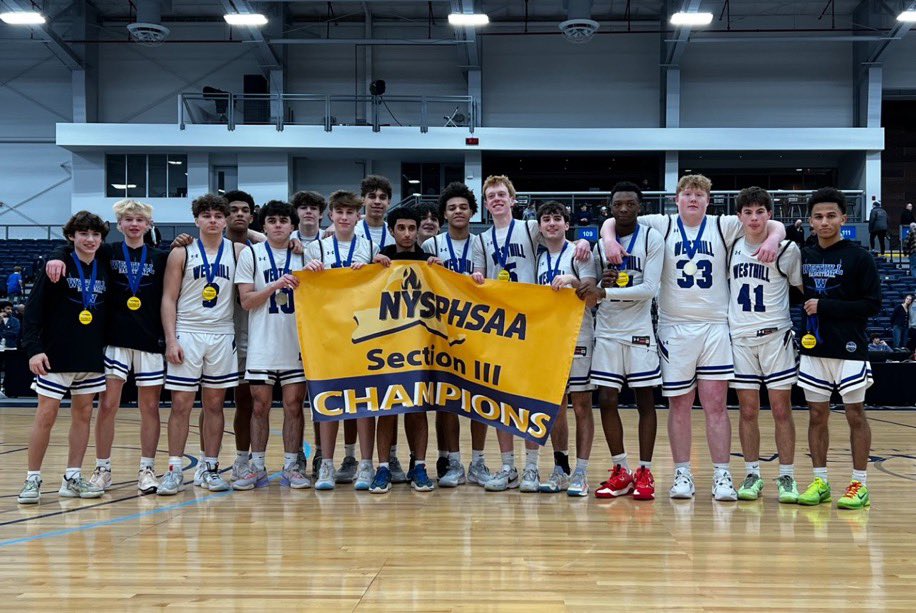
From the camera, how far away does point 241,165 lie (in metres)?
25.2

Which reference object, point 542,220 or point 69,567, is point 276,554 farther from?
point 542,220

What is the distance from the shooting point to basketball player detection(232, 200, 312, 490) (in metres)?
5.91

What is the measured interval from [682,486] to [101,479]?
387 centimetres

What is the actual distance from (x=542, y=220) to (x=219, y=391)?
8.22 ft

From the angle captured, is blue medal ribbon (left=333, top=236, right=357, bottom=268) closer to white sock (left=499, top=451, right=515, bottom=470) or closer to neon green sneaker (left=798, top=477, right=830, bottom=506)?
white sock (left=499, top=451, right=515, bottom=470)

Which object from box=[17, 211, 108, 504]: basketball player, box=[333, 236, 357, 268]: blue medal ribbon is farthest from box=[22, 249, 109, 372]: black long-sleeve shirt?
box=[333, 236, 357, 268]: blue medal ribbon

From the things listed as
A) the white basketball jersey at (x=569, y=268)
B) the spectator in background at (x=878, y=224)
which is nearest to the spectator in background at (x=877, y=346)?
the spectator in background at (x=878, y=224)

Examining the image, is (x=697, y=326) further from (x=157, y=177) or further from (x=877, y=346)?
(x=157, y=177)

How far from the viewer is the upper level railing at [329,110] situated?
79.2ft

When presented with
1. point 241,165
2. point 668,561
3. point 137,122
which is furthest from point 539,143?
point 668,561

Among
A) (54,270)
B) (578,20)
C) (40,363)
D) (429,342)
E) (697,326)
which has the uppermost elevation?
(578,20)

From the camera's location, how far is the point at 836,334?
5.47m

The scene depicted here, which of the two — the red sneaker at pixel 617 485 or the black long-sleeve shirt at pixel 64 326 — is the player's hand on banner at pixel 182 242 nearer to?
the black long-sleeve shirt at pixel 64 326

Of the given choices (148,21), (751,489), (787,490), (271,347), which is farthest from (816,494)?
(148,21)
